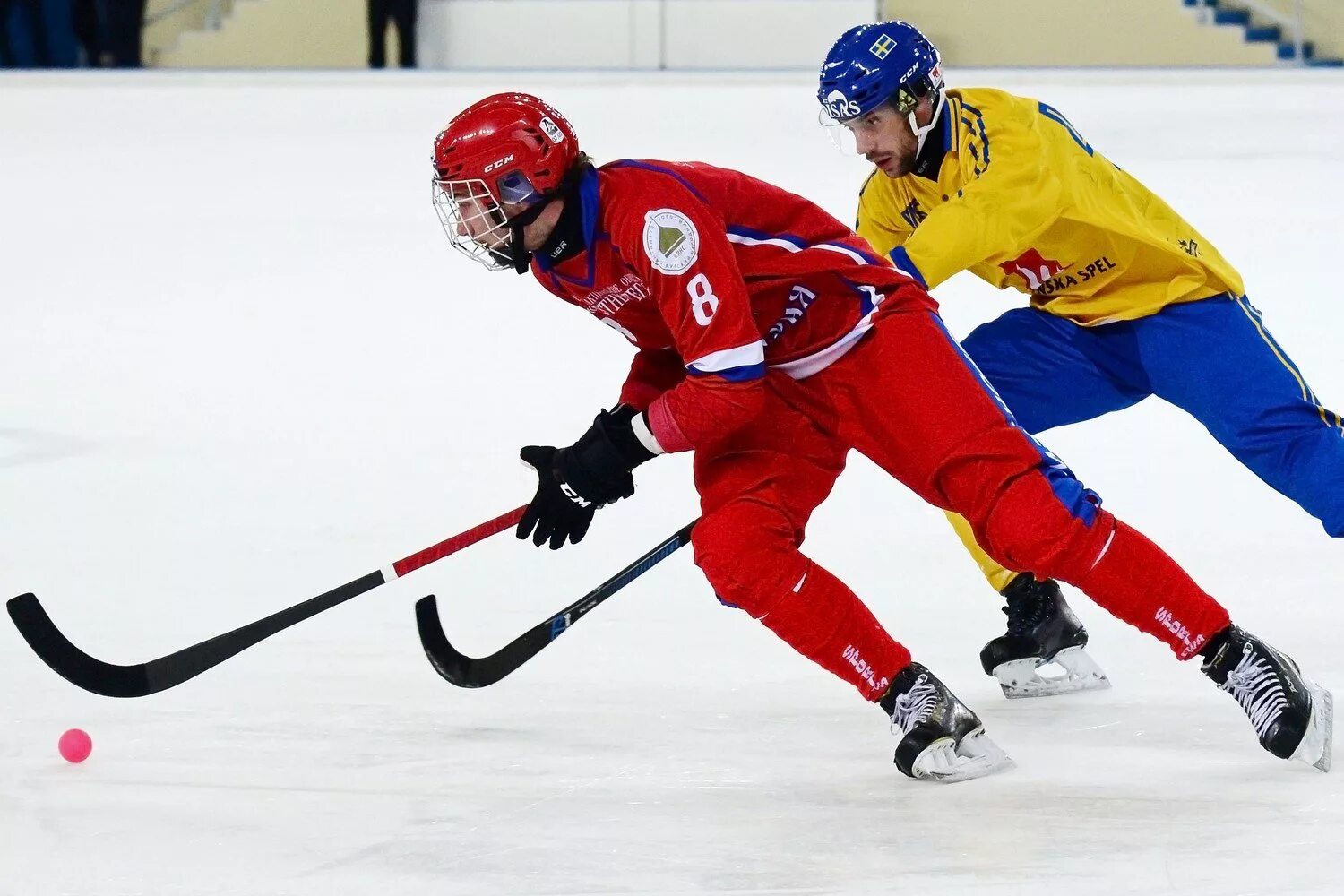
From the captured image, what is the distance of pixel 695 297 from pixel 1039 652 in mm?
950

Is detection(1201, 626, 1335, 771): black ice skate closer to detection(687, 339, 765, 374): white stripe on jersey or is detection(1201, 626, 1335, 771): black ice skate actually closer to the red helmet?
detection(687, 339, 765, 374): white stripe on jersey

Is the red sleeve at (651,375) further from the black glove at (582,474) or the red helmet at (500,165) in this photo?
the red helmet at (500,165)

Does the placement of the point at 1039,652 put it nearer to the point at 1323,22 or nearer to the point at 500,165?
the point at 500,165

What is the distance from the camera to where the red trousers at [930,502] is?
2.35m

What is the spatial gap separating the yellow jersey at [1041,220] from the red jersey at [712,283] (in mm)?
184

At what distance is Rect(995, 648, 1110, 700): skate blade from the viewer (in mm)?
2795

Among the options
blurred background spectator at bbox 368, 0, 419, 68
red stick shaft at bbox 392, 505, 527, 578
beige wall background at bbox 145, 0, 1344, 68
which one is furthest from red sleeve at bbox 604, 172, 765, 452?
blurred background spectator at bbox 368, 0, 419, 68

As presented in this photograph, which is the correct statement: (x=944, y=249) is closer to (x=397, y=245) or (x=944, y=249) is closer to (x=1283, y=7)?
(x=397, y=245)

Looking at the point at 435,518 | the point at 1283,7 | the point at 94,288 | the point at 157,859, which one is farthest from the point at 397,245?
the point at 157,859

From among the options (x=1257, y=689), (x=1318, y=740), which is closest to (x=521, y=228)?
(x=1257, y=689)

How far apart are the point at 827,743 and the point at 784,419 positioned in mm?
493

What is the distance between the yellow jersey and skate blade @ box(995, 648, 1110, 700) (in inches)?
22.6

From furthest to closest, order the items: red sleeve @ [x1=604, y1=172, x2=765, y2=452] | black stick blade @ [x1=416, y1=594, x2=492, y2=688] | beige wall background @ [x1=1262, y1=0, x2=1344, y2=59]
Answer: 1. beige wall background @ [x1=1262, y1=0, x2=1344, y2=59]
2. black stick blade @ [x1=416, y1=594, x2=492, y2=688]
3. red sleeve @ [x1=604, y1=172, x2=765, y2=452]

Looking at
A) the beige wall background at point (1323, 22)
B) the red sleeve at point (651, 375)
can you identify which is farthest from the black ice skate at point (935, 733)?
the beige wall background at point (1323, 22)
